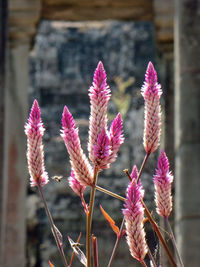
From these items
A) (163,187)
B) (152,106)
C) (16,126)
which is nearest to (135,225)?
(163,187)

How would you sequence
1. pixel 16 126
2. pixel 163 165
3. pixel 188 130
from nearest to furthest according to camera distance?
pixel 163 165 → pixel 188 130 → pixel 16 126

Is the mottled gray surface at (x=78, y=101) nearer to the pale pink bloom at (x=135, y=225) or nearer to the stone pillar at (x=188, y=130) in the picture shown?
the stone pillar at (x=188, y=130)

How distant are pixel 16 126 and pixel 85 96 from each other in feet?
18.7

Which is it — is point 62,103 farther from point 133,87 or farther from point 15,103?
point 15,103

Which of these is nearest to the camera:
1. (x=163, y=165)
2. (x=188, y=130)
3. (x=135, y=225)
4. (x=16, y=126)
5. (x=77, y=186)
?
(x=135, y=225)

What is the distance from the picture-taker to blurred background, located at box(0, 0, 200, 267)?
4062 millimetres

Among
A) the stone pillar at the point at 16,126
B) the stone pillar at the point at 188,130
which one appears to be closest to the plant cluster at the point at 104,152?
the stone pillar at the point at 188,130

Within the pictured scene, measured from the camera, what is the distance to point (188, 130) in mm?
4086

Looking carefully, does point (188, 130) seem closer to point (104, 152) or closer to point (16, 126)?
point (104, 152)

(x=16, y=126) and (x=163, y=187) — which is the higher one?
(x=16, y=126)

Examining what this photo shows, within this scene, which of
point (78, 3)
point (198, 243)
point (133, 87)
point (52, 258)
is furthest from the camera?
point (133, 87)

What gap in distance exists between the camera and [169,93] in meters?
7.27

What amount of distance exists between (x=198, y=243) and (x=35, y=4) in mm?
3618

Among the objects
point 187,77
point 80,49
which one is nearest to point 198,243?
point 187,77
